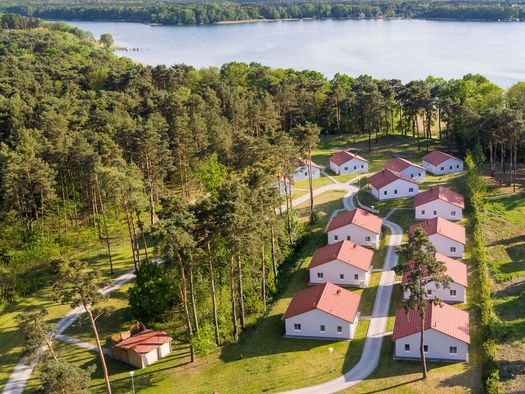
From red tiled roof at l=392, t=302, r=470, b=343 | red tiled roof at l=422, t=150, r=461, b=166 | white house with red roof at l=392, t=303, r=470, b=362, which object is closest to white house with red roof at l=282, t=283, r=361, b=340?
red tiled roof at l=392, t=302, r=470, b=343

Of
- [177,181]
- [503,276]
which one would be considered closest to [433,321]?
[503,276]

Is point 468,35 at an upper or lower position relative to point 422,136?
upper

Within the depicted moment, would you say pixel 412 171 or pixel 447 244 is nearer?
pixel 447 244

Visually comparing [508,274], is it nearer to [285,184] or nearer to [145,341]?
[285,184]

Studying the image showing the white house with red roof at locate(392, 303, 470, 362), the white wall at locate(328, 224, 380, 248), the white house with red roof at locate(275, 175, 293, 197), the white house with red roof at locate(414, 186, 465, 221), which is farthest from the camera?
the white house with red roof at locate(414, 186, 465, 221)

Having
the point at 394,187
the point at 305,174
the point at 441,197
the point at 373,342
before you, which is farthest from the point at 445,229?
the point at 305,174

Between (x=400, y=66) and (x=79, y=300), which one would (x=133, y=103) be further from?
(x=400, y=66)

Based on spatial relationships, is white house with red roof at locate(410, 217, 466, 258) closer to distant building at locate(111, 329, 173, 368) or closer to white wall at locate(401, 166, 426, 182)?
white wall at locate(401, 166, 426, 182)
